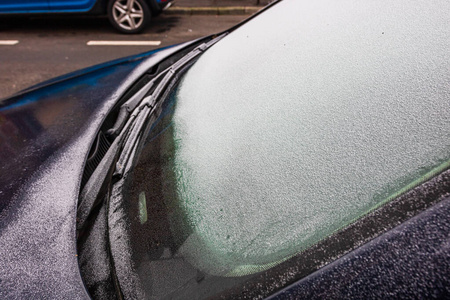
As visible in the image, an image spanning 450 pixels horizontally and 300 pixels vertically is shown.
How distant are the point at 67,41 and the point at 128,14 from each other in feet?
3.41

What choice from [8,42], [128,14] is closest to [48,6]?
[8,42]

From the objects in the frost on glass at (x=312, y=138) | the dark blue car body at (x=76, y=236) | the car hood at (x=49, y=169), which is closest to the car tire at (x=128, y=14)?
the car hood at (x=49, y=169)

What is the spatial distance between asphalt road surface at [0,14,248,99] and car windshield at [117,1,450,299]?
11.8ft

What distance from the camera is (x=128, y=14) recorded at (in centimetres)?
559

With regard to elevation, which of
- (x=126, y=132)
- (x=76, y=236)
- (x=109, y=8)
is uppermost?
(x=109, y=8)

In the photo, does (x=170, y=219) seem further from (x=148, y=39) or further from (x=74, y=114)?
(x=148, y=39)

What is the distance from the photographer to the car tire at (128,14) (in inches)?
218

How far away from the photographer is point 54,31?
5.79 metres

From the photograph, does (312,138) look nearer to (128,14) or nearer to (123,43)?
(123,43)

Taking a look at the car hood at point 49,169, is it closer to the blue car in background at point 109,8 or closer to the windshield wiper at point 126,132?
the windshield wiper at point 126,132

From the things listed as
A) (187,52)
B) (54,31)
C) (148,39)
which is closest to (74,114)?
(187,52)

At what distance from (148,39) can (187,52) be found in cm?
383

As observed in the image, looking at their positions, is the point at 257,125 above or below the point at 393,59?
below

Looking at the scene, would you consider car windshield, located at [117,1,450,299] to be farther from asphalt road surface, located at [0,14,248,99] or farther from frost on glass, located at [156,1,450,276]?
asphalt road surface, located at [0,14,248,99]
